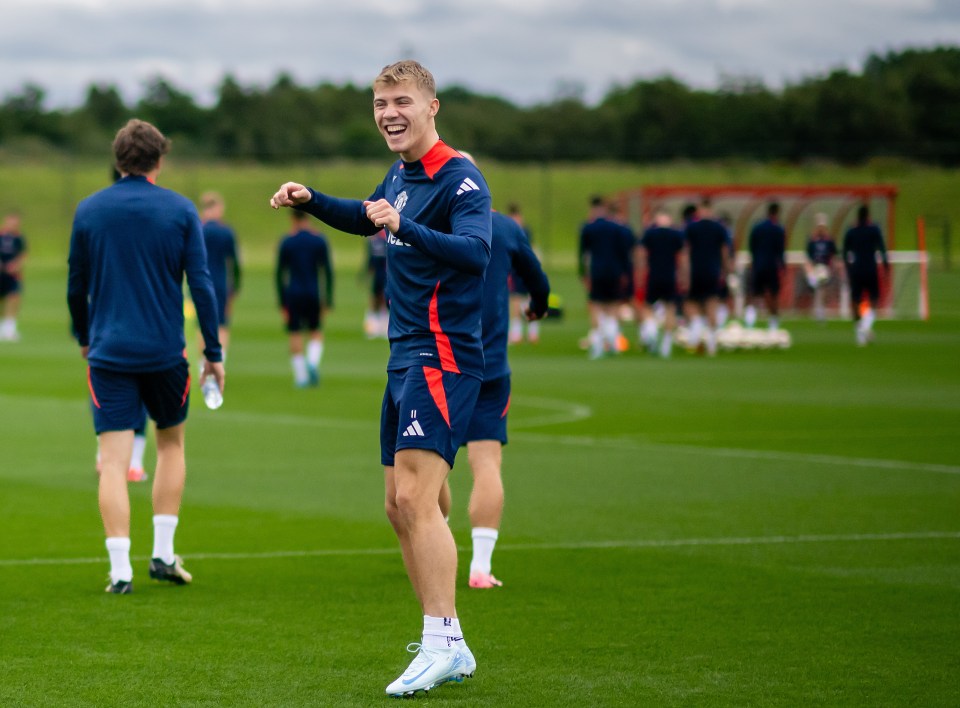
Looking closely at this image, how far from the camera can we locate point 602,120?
3755 inches

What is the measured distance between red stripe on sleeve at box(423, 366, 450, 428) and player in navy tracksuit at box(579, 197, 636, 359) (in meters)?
18.4

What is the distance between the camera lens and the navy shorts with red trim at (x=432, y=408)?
18.3ft

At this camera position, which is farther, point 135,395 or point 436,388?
point 135,395

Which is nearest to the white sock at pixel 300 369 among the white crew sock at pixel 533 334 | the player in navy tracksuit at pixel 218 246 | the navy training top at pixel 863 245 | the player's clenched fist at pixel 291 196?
the player in navy tracksuit at pixel 218 246

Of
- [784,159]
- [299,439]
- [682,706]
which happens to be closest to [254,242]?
[784,159]

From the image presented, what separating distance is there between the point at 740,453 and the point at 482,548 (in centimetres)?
572

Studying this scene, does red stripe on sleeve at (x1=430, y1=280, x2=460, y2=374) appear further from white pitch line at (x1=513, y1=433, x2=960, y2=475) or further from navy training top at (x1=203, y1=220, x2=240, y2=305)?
navy training top at (x1=203, y1=220, x2=240, y2=305)

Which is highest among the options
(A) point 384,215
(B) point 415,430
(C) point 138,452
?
(A) point 384,215

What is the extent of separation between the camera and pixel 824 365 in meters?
A: 22.6

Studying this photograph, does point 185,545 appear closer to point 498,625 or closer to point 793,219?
point 498,625

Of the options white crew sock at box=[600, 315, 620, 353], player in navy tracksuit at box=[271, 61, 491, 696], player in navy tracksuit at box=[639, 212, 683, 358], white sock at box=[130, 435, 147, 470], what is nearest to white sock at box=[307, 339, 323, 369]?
white crew sock at box=[600, 315, 620, 353]

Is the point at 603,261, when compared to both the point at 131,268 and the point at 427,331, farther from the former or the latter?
the point at 427,331

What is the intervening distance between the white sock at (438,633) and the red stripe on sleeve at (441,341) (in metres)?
0.91

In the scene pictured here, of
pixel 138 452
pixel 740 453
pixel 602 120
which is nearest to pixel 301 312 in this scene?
pixel 740 453
